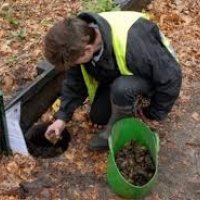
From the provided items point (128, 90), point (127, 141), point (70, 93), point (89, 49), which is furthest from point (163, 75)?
point (70, 93)

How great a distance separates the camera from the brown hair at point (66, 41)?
2896 mm

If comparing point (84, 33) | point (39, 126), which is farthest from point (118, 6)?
A: point (84, 33)

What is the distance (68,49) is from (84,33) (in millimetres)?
142

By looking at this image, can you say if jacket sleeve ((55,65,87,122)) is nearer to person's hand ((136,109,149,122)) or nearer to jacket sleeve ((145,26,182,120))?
person's hand ((136,109,149,122))

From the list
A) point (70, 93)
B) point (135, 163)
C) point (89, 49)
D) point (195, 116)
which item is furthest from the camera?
point (195, 116)

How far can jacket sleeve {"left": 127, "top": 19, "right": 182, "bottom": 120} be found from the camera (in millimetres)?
3107

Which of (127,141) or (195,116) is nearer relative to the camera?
(127,141)

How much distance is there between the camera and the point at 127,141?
3.56 metres

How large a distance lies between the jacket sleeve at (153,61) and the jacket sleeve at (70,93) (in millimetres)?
480

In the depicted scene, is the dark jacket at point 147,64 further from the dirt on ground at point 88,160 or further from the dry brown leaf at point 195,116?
the dry brown leaf at point 195,116

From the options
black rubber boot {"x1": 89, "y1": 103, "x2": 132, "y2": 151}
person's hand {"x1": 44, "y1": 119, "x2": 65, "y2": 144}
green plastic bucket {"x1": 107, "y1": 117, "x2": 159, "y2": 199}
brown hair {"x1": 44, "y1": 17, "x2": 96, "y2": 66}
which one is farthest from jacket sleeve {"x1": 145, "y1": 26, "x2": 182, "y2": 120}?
person's hand {"x1": 44, "y1": 119, "x2": 65, "y2": 144}

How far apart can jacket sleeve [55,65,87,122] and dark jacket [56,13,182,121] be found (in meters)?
0.04

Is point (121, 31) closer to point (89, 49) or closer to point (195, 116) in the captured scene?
point (89, 49)

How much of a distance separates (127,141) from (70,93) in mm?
543
